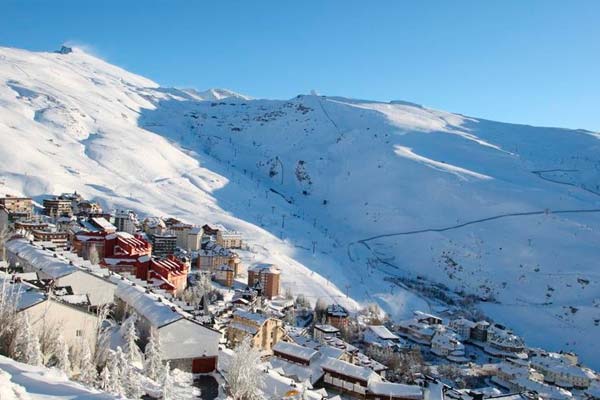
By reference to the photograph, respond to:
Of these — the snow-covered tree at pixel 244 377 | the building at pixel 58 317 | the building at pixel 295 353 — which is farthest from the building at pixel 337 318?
the building at pixel 58 317

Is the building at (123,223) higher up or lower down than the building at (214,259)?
higher up

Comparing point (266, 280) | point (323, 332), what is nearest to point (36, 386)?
point (323, 332)

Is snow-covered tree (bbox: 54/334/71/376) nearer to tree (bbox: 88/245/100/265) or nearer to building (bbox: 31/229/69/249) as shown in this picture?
tree (bbox: 88/245/100/265)

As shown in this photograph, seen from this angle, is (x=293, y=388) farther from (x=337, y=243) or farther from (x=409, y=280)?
(x=337, y=243)

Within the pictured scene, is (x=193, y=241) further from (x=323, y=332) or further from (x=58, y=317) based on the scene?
(x=58, y=317)

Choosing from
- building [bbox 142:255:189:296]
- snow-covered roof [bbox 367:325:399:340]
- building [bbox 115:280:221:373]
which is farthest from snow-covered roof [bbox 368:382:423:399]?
snow-covered roof [bbox 367:325:399:340]

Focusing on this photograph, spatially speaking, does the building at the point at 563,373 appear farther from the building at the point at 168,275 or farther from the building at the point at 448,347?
the building at the point at 168,275

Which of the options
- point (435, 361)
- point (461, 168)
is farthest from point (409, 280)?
A: point (461, 168)
